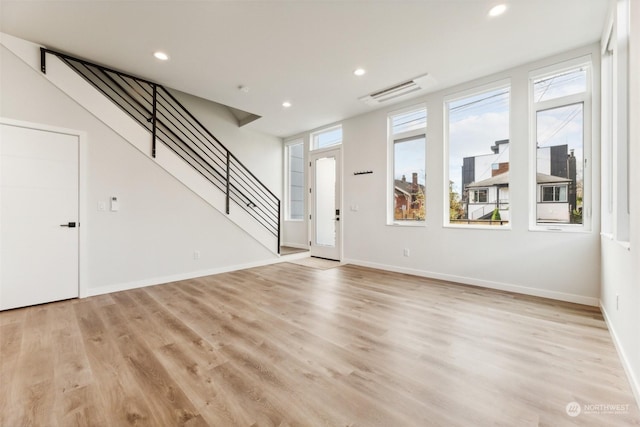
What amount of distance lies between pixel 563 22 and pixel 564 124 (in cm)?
117

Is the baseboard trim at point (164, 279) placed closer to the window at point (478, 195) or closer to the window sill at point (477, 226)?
the window sill at point (477, 226)

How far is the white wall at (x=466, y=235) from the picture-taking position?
315 centimetres

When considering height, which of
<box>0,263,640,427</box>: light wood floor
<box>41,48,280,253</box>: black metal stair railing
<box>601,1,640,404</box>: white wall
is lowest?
<box>0,263,640,427</box>: light wood floor

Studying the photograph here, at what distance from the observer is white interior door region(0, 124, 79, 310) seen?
2.93 m

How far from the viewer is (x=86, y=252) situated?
3.40m

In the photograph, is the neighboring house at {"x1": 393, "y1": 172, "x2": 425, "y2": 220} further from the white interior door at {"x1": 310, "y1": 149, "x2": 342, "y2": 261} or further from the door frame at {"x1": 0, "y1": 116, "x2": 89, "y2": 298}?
the door frame at {"x1": 0, "y1": 116, "x2": 89, "y2": 298}

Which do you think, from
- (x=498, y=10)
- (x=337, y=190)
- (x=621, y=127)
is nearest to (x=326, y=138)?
(x=337, y=190)

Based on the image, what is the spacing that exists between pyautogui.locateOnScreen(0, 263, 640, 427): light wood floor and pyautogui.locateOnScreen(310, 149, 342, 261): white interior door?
2.63m

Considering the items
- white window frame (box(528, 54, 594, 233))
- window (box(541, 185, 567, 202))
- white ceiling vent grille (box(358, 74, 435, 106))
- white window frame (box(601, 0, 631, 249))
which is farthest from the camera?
white ceiling vent grille (box(358, 74, 435, 106))

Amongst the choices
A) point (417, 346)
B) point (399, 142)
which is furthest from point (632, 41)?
point (399, 142)

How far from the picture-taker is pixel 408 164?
478 cm

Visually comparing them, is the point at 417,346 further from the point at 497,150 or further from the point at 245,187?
the point at 245,187

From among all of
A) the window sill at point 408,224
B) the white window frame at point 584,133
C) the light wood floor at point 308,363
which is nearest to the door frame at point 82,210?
the light wood floor at point 308,363

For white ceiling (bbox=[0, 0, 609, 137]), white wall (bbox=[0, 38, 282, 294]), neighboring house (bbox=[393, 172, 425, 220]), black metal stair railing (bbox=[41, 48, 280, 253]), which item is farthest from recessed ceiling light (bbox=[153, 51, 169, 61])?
neighboring house (bbox=[393, 172, 425, 220])
